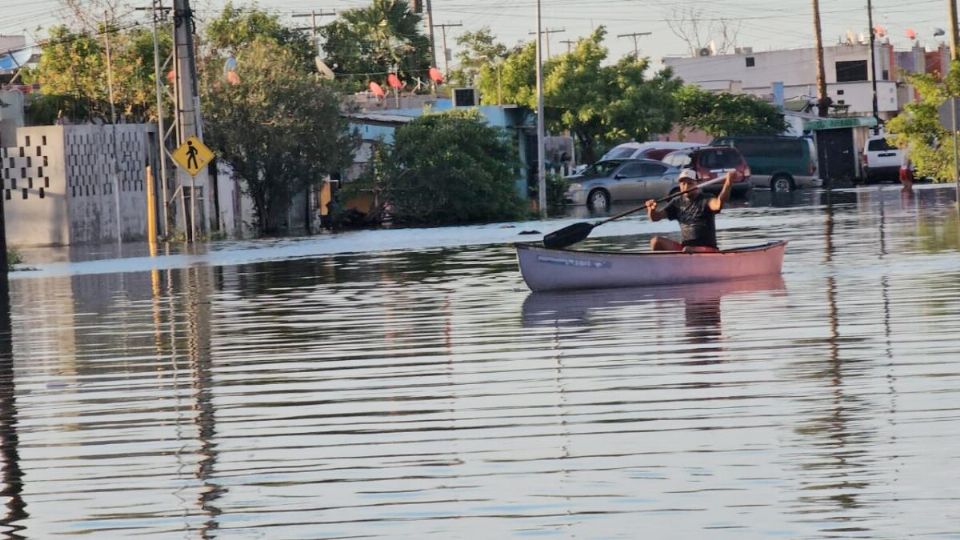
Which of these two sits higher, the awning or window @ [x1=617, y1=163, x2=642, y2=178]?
the awning

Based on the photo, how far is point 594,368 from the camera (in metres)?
16.5

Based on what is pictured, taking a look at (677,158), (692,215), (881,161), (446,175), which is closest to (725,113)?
(881,161)

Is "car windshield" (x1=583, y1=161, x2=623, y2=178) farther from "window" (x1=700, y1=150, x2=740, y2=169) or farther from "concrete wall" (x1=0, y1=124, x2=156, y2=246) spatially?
"concrete wall" (x1=0, y1=124, x2=156, y2=246)

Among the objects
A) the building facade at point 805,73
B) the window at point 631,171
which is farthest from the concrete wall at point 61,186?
the building facade at point 805,73

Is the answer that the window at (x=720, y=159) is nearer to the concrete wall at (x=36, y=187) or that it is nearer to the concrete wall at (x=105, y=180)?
the concrete wall at (x=105, y=180)

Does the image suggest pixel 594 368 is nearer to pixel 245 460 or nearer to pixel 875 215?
pixel 245 460

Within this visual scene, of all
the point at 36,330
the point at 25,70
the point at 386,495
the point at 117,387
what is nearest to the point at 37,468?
the point at 386,495

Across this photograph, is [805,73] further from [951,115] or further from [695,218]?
[695,218]

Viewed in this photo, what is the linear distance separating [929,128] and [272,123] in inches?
671

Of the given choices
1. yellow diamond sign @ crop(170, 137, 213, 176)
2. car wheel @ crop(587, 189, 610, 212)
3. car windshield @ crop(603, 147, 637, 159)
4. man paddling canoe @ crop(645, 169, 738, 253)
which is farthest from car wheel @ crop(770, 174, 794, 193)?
man paddling canoe @ crop(645, 169, 738, 253)

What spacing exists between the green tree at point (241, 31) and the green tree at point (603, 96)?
400 inches

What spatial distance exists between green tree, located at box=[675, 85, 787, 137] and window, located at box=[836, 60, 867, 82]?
108 ft

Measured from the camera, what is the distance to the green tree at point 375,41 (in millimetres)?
106000

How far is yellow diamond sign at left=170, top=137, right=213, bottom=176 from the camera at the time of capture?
149 feet
